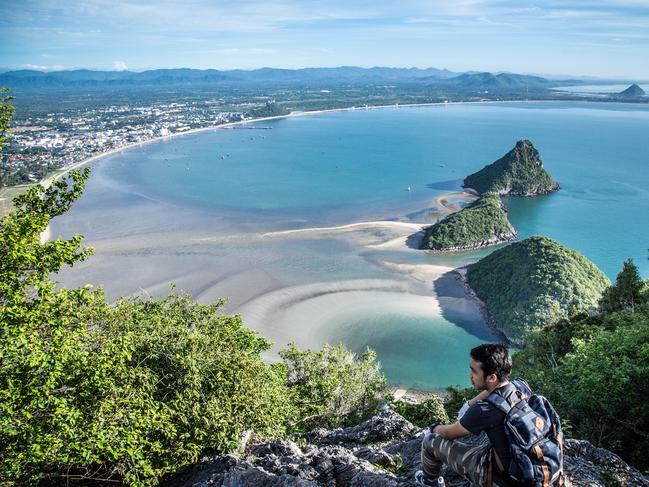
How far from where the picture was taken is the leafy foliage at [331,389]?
13.8 meters


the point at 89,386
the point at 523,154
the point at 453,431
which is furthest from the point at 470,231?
the point at 453,431

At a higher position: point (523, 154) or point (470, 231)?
point (523, 154)

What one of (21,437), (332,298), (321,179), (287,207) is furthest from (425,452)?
(321,179)

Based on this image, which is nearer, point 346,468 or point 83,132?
point 346,468

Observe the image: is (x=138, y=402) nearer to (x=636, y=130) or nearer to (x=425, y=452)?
(x=425, y=452)

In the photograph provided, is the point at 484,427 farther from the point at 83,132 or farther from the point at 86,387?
the point at 83,132

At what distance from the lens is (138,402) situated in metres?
7.02

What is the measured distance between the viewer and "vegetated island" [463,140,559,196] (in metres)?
73.2

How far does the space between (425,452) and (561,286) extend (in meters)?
31.8

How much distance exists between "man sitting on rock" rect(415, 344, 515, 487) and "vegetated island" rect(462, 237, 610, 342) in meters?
28.0

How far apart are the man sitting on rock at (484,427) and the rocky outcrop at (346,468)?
1227 mm

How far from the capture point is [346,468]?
21.7ft

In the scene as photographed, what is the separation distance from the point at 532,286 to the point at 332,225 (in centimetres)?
2627

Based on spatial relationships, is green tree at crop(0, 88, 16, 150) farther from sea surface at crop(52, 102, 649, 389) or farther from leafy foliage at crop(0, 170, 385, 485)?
sea surface at crop(52, 102, 649, 389)
